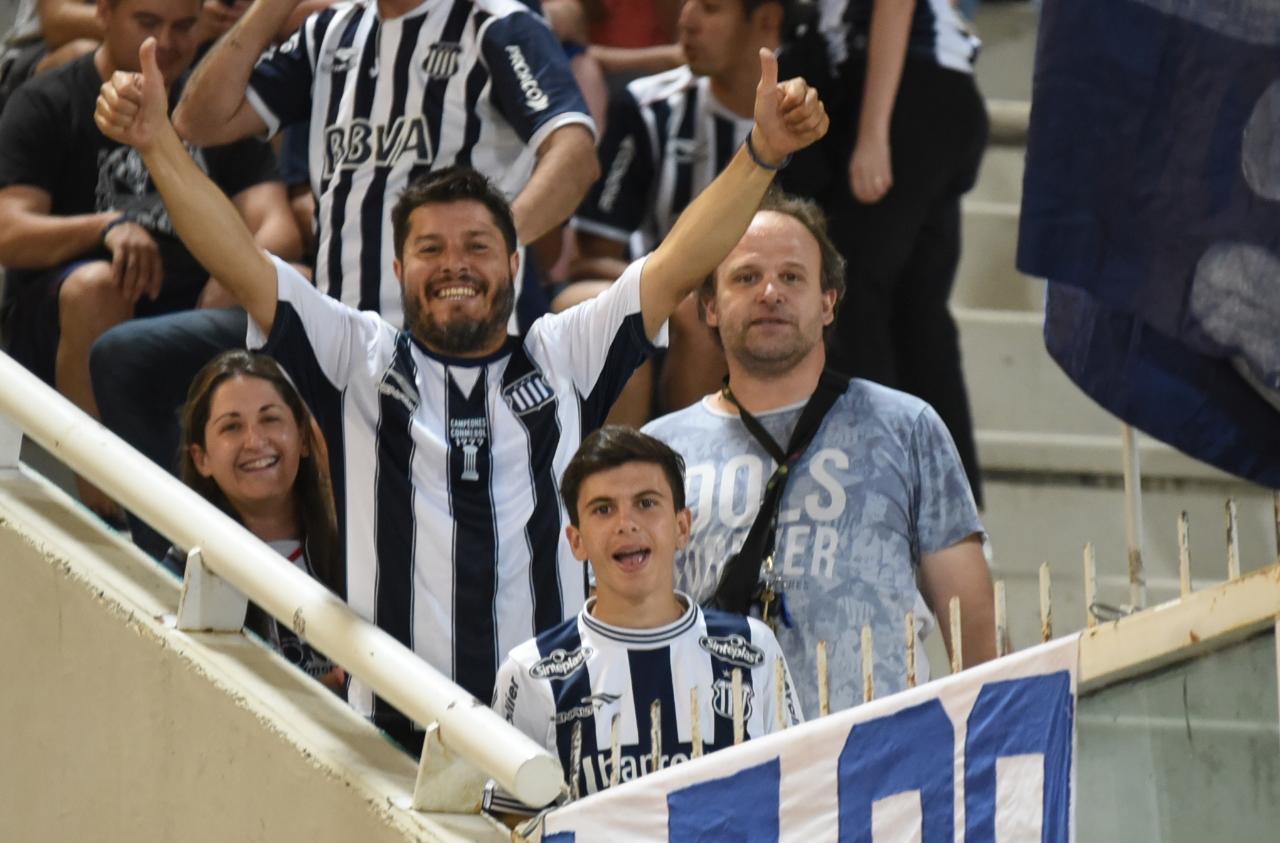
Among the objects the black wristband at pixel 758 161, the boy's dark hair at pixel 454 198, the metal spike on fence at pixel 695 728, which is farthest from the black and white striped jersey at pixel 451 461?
the metal spike on fence at pixel 695 728

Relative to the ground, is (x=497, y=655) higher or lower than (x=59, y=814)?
higher

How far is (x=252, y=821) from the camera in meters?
3.64

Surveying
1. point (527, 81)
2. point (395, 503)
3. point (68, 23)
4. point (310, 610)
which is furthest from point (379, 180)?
point (68, 23)

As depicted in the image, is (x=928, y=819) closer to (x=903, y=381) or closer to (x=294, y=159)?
(x=903, y=381)

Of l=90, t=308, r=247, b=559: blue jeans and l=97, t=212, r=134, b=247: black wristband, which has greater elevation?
l=97, t=212, r=134, b=247: black wristband

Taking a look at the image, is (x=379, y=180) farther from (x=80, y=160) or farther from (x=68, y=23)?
(x=68, y=23)

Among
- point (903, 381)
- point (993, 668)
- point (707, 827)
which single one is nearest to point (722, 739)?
point (707, 827)

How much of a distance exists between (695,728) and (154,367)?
195 cm

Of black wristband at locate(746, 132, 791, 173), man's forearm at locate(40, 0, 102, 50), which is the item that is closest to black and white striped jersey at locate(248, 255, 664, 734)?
black wristband at locate(746, 132, 791, 173)

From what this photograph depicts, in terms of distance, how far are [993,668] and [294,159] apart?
2.73m

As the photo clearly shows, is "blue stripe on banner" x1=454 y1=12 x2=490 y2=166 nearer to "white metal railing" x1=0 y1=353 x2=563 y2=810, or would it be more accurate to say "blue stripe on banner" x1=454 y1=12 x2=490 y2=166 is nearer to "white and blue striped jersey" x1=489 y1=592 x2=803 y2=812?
"white metal railing" x1=0 y1=353 x2=563 y2=810

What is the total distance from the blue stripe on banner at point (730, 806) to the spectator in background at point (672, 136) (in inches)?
73.6

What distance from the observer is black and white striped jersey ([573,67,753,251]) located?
209 inches

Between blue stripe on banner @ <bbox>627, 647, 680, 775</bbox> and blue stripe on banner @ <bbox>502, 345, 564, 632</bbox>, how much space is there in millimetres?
397
